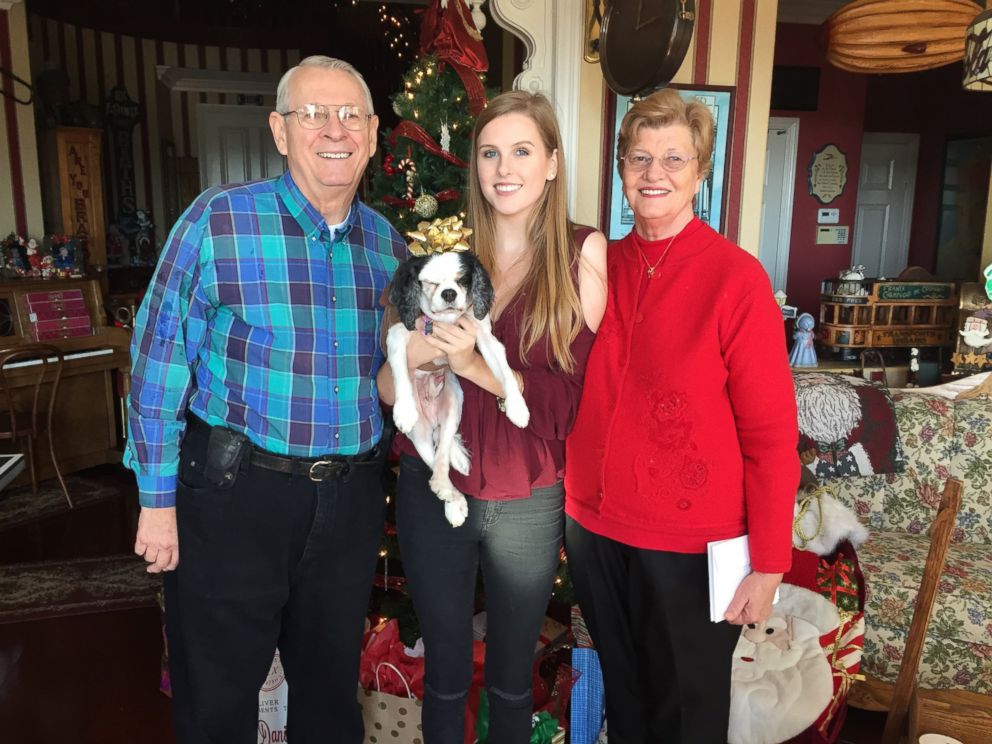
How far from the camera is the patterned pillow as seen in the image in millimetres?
3082

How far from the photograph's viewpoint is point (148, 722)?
2525 millimetres

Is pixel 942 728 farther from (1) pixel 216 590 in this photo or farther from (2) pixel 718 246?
(1) pixel 216 590

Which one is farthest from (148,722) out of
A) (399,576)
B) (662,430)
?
(662,430)

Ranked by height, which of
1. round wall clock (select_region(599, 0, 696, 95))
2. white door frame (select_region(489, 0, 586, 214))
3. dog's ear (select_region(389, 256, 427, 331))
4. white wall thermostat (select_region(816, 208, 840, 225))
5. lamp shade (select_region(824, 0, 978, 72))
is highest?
lamp shade (select_region(824, 0, 978, 72))

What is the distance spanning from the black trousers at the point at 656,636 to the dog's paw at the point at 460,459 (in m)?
0.29

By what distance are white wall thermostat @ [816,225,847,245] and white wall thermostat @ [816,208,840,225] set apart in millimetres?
58

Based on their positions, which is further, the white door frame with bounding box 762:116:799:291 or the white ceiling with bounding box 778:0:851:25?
the white door frame with bounding box 762:116:799:291

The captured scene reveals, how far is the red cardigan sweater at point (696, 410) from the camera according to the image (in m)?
1.43

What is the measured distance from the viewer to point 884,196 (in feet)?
26.5

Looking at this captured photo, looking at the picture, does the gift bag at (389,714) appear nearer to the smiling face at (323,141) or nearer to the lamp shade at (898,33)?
the smiling face at (323,141)

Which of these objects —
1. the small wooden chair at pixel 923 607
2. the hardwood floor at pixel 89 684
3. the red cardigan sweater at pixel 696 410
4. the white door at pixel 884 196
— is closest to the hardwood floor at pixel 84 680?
the hardwood floor at pixel 89 684

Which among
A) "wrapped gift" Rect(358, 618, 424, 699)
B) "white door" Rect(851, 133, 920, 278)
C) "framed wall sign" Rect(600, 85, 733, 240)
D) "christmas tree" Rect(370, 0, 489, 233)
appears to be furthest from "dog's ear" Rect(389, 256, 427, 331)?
"white door" Rect(851, 133, 920, 278)

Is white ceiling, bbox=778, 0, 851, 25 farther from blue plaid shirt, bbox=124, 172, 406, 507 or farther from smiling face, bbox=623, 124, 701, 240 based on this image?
blue plaid shirt, bbox=124, 172, 406, 507

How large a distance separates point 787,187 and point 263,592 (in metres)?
6.69
